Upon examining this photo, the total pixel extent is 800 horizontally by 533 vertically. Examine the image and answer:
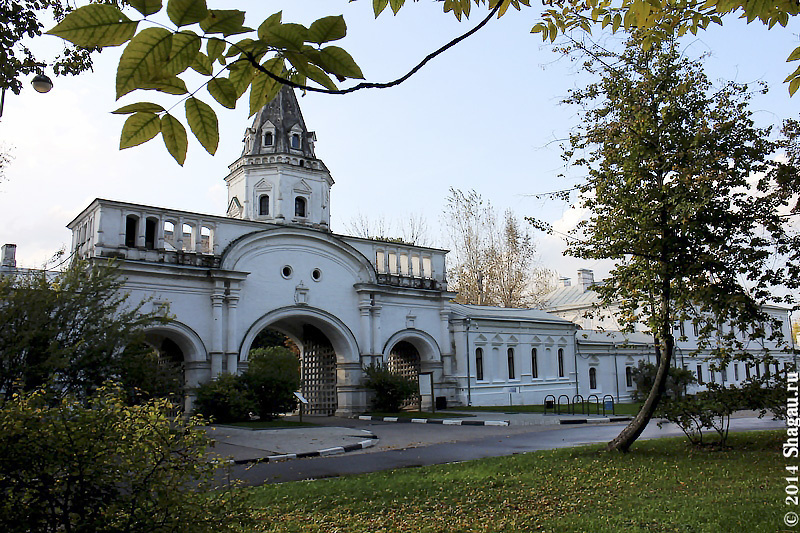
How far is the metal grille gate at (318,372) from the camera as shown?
2742 centimetres

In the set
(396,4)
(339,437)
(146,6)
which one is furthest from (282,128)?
(146,6)

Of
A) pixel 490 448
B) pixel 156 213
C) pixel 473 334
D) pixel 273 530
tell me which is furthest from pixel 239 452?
pixel 473 334

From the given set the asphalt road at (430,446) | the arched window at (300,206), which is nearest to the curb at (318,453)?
the asphalt road at (430,446)

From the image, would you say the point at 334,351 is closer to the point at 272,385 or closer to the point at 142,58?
the point at 272,385

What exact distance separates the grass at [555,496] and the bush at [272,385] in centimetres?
1276

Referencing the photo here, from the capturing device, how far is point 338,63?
1855 mm

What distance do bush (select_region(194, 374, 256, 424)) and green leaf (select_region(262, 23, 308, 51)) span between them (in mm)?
20211

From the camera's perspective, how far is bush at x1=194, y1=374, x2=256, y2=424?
20.8 m

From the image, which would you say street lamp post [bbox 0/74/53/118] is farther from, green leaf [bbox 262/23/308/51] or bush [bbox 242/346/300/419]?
bush [bbox 242/346/300/419]

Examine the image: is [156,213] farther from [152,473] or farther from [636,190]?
[152,473]

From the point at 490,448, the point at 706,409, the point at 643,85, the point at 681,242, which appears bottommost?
the point at 490,448

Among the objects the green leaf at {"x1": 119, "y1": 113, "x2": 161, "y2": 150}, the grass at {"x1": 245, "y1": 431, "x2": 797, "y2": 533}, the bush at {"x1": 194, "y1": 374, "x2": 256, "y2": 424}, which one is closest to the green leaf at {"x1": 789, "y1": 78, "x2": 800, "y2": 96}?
the green leaf at {"x1": 119, "y1": 113, "x2": 161, "y2": 150}

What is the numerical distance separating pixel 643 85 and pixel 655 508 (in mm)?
7517

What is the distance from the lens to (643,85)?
11.2 metres
